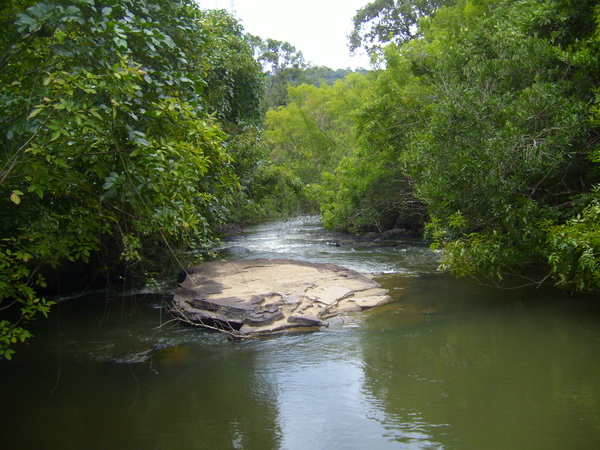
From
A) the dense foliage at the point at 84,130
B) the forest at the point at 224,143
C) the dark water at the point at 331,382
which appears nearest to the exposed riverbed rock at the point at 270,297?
the dark water at the point at 331,382

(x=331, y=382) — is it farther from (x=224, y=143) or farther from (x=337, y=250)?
(x=337, y=250)

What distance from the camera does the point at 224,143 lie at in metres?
6.30

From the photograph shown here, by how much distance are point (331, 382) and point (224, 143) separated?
3.25 m

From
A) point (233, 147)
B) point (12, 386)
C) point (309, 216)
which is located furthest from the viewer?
point (309, 216)

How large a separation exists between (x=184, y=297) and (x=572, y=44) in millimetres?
8200

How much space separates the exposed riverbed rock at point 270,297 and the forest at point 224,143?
0.91 m

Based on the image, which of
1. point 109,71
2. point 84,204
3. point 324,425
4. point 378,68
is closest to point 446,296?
point 324,425

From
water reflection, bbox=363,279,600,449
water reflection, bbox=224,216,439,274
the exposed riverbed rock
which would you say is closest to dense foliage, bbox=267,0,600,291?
water reflection, bbox=363,279,600,449

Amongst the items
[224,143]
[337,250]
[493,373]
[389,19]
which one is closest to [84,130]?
[224,143]

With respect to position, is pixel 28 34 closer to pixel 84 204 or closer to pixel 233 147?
pixel 84 204

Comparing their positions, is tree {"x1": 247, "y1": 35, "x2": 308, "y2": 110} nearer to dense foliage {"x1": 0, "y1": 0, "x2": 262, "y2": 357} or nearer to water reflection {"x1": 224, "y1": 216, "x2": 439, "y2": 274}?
water reflection {"x1": 224, "y1": 216, "x2": 439, "y2": 274}

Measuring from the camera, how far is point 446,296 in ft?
35.7

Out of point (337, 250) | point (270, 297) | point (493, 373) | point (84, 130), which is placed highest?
point (84, 130)

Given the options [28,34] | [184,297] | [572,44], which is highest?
[572,44]
